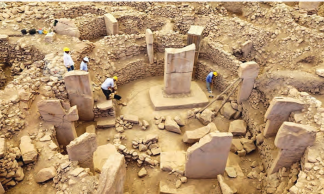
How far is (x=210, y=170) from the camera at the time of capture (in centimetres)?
632

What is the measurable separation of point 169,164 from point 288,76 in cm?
444

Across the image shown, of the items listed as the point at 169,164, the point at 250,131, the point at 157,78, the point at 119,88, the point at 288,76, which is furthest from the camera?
the point at 157,78

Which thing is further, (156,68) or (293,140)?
(156,68)

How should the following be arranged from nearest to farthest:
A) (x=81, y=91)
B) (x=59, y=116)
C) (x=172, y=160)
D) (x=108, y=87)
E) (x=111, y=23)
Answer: (x=59, y=116) → (x=172, y=160) → (x=81, y=91) → (x=108, y=87) → (x=111, y=23)

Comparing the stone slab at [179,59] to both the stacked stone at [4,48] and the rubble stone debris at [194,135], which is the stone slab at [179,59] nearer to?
the rubble stone debris at [194,135]

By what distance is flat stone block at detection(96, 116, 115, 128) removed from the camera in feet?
26.3

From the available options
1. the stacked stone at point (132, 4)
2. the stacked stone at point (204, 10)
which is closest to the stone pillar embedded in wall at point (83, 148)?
the stacked stone at point (132, 4)

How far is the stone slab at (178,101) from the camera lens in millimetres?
8789

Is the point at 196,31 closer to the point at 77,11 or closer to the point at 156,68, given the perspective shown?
the point at 156,68

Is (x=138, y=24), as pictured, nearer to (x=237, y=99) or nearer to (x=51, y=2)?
(x=51, y=2)

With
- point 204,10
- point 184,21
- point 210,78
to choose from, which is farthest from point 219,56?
point 204,10

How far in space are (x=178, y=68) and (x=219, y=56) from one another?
2082mm

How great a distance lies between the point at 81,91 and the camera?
24.3ft

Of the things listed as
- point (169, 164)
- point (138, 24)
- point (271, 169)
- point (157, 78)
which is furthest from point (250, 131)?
point (138, 24)
